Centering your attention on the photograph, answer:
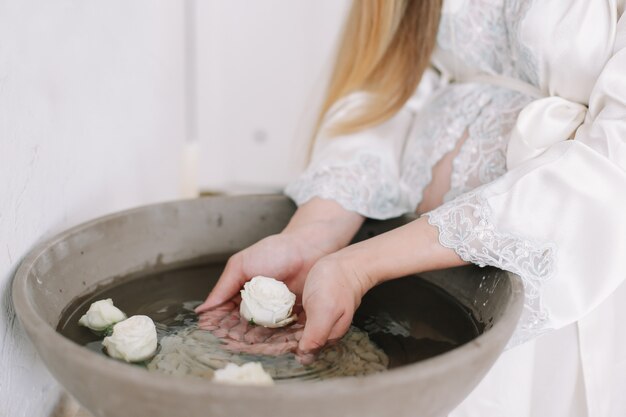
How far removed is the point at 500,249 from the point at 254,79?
6.55 feet

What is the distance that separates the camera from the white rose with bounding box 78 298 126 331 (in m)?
0.67

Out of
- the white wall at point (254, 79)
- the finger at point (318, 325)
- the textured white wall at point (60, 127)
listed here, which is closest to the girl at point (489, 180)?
the finger at point (318, 325)

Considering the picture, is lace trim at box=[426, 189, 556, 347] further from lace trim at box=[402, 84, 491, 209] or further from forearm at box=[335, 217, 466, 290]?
lace trim at box=[402, 84, 491, 209]

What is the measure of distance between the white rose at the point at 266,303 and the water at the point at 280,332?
12 millimetres

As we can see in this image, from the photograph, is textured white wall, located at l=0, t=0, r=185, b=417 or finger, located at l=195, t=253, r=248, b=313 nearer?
textured white wall, located at l=0, t=0, r=185, b=417

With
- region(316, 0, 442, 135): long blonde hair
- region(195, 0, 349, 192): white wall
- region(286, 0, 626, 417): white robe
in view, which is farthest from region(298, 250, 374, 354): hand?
region(195, 0, 349, 192): white wall

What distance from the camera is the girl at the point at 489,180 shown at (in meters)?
0.68

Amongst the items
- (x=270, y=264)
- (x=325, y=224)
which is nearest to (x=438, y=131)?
(x=325, y=224)

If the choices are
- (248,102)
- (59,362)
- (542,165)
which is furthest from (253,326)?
(248,102)

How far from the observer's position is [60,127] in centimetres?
76

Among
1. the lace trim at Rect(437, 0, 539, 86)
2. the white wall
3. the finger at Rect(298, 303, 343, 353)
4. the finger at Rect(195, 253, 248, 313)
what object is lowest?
the white wall

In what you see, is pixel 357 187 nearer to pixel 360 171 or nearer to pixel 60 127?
pixel 360 171

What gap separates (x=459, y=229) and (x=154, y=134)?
2.59 ft

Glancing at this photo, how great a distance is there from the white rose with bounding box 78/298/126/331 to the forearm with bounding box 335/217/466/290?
0.80 feet
